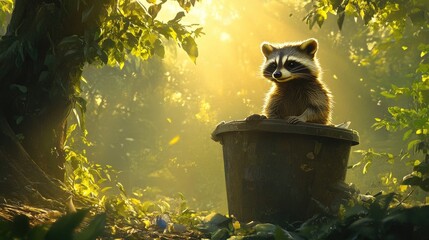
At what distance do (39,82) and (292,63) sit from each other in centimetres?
302

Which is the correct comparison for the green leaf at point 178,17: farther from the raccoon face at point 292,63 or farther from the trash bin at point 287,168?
the trash bin at point 287,168

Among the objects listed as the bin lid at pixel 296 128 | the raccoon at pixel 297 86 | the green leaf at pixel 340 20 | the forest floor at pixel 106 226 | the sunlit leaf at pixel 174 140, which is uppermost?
the green leaf at pixel 340 20

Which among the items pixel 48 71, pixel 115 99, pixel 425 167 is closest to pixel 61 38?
pixel 48 71

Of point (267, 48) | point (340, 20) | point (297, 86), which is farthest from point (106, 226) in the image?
point (340, 20)

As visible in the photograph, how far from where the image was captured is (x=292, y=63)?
21.6 feet

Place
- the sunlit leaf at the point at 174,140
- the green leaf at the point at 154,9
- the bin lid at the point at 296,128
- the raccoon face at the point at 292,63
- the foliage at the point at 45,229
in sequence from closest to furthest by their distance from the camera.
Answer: the foliage at the point at 45,229
the bin lid at the point at 296,128
the green leaf at the point at 154,9
the raccoon face at the point at 292,63
the sunlit leaf at the point at 174,140

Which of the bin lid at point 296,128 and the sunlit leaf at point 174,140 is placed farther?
the sunlit leaf at point 174,140

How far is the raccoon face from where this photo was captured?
6445 mm

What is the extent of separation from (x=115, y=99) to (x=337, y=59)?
20.2 m

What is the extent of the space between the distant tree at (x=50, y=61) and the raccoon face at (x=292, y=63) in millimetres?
984

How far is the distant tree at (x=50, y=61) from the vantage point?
6012 mm

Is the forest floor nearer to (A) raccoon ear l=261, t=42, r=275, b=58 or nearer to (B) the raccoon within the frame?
(B) the raccoon

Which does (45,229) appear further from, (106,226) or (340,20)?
(340,20)

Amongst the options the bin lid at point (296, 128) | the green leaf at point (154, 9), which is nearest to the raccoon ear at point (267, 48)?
the bin lid at point (296, 128)
